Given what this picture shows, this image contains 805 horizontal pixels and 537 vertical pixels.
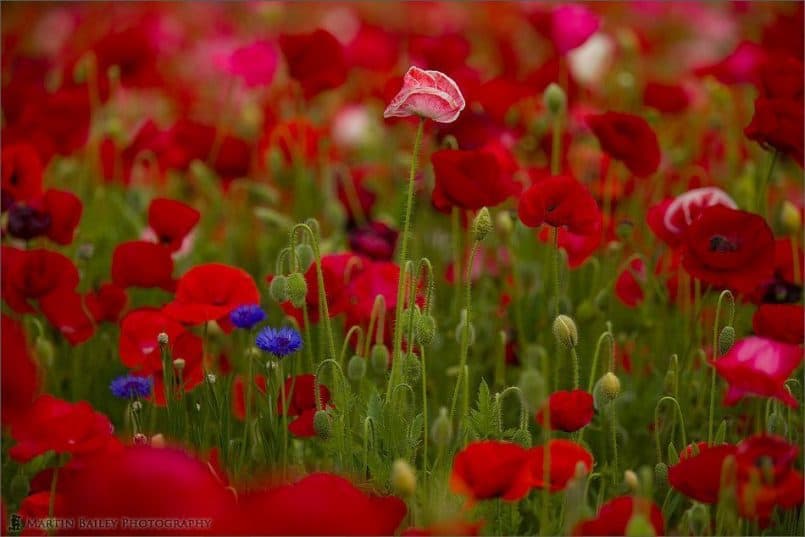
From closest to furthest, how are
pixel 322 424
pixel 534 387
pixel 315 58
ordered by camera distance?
pixel 534 387 < pixel 322 424 < pixel 315 58

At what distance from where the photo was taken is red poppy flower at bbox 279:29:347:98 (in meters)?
1.96

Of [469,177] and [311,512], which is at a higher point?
[469,177]

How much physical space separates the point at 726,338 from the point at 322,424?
1.60 ft

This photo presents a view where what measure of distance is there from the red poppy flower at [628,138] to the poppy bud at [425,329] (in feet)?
1.84

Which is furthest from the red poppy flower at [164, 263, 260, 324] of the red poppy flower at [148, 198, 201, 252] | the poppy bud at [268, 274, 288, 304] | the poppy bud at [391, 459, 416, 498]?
the poppy bud at [391, 459, 416, 498]

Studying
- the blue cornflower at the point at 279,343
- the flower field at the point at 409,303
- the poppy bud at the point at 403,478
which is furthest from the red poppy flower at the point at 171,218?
the poppy bud at the point at 403,478

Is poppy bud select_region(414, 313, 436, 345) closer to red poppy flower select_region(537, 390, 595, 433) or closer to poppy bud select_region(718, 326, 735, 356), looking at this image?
red poppy flower select_region(537, 390, 595, 433)

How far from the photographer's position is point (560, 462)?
43.9 inches

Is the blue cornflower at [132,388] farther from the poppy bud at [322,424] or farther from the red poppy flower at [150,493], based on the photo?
the red poppy flower at [150,493]

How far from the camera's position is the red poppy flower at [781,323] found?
4.38ft

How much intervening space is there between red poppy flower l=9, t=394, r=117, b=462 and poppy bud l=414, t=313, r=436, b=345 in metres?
0.37

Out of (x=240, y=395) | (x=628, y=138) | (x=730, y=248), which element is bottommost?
(x=240, y=395)

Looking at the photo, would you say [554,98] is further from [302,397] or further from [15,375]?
[15,375]

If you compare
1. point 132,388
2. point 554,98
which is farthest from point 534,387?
point 554,98
